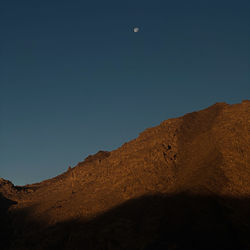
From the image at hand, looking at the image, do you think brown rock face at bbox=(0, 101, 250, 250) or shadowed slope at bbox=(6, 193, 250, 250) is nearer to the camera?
shadowed slope at bbox=(6, 193, 250, 250)

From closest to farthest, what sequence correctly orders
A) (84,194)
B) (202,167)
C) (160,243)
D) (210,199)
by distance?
1. (160,243)
2. (210,199)
3. (202,167)
4. (84,194)

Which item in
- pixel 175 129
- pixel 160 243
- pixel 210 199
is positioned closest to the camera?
pixel 160 243

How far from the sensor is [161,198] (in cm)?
4066

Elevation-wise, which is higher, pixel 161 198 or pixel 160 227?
pixel 161 198

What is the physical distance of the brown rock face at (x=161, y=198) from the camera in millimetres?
32844

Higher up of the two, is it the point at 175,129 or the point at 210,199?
the point at 175,129

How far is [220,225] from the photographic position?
31750 millimetres

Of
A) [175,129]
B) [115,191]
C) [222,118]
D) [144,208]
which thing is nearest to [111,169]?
[115,191]

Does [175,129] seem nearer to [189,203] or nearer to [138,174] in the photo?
[138,174]

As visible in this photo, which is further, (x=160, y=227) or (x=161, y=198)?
(x=161, y=198)

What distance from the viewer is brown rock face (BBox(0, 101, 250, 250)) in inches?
1293

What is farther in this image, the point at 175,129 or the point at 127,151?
the point at 127,151

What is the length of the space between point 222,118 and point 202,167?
51.3 ft

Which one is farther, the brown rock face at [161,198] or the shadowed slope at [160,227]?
the brown rock face at [161,198]
